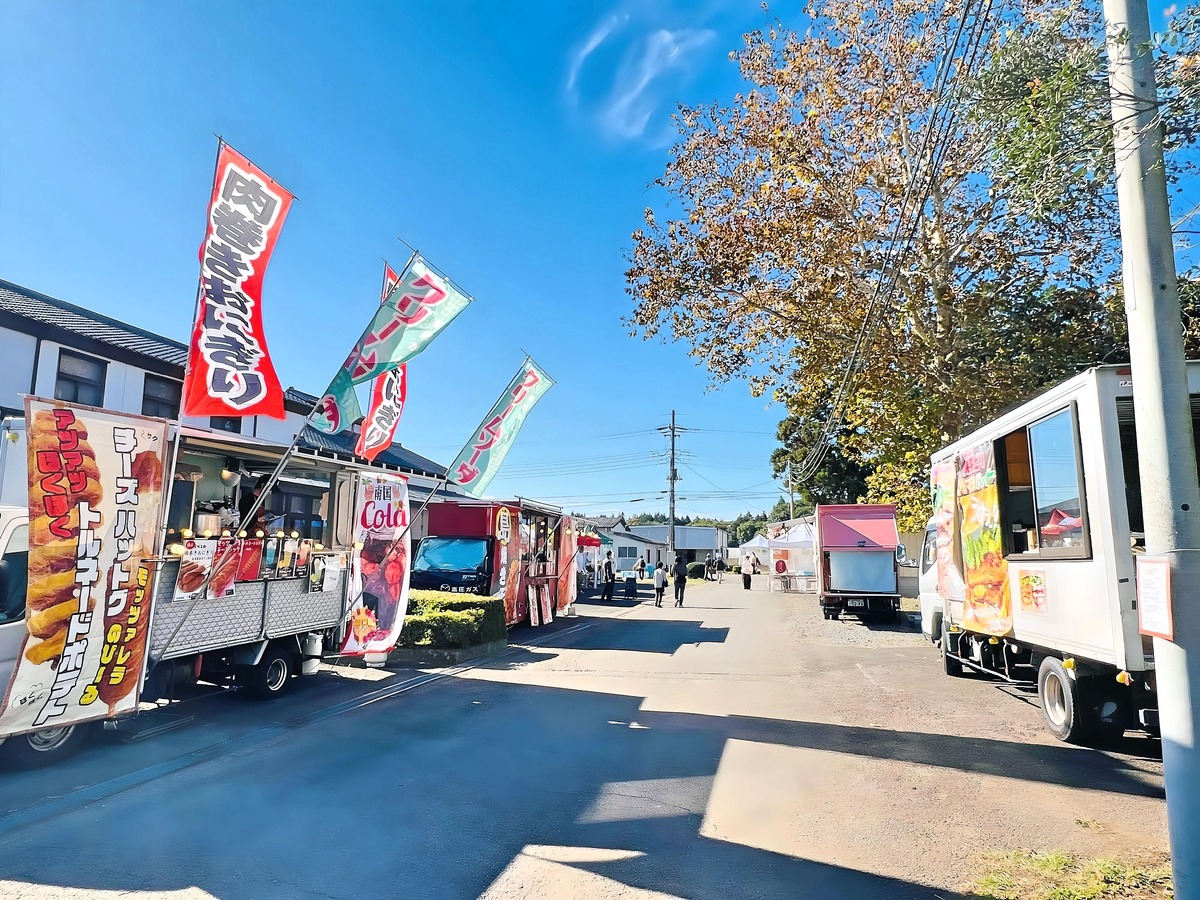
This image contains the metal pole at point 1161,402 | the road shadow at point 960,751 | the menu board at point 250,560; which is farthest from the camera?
the menu board at point 250,560

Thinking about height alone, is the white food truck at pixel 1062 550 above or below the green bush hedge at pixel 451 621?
above

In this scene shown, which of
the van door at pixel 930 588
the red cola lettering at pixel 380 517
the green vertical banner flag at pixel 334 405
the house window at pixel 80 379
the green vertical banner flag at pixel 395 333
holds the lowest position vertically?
the van door at pixel 930 588

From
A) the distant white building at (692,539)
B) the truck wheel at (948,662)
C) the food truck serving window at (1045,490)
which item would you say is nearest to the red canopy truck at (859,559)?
the truck wheel at (948,662)

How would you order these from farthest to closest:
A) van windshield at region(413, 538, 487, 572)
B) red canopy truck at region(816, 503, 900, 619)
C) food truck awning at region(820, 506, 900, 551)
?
1. food truck awning at region(820, 506, 900, 551)
2. red canopy truck at region(816, 503, 900, 619)
3. van windshield at region(413, 538, 487, 572)

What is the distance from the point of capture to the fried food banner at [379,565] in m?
10.2

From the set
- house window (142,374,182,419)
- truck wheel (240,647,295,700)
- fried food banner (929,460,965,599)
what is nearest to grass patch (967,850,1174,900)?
fried food banner (929,460,965,599)

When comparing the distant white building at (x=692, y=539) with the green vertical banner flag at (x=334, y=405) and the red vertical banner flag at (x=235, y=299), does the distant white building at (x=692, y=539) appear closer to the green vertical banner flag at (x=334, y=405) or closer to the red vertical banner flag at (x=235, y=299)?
the green vertical banner flag at (x=334, y=405)

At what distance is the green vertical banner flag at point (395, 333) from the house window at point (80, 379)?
34.7ft

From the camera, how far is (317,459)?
8891 mm

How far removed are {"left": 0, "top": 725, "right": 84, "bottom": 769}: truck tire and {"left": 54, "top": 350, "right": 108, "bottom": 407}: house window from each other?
39.0 ft

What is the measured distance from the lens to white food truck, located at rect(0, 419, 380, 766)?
5.87 meters

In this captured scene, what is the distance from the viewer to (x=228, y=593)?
776 centimetres

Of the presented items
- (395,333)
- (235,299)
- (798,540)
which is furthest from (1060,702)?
(798,540)

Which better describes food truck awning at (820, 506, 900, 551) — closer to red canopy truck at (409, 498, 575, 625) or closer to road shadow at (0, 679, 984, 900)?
red canopy truck at (409, 498, 575, 625)
